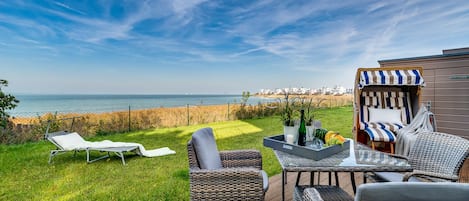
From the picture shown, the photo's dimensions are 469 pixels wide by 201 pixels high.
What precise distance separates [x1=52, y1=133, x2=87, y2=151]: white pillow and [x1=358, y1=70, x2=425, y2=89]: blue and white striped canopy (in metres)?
5.63

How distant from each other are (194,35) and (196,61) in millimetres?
5482

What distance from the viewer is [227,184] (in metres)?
1.87

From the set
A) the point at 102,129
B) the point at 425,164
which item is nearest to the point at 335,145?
the point at 425,164

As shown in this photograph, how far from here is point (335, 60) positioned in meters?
10.9

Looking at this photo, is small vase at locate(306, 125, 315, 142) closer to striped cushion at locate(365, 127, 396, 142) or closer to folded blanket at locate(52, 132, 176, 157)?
striped cushion at locate(365, 127, 396, 142)

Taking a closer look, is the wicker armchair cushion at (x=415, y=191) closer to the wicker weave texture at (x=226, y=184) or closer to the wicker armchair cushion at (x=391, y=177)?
the wicker weave texture at (x=226, y=184)

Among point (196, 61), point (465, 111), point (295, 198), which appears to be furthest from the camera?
point (196, 61)

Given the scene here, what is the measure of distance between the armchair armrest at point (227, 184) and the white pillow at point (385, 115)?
423 cm

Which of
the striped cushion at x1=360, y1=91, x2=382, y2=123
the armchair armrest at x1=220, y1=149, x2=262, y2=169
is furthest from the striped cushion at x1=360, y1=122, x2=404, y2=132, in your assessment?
the armchair armrest at x1=220, y1=149, x2=262, y2=169

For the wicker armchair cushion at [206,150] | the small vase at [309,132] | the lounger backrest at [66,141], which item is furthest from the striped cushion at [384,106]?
the lounger backrest at [66,141]

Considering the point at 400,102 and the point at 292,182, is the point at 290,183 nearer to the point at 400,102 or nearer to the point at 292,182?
the point at 292,182

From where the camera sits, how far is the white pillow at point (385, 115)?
16.3 feet

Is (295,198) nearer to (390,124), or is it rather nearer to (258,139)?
(390,124)

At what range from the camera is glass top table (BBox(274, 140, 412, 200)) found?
66.6 inches
